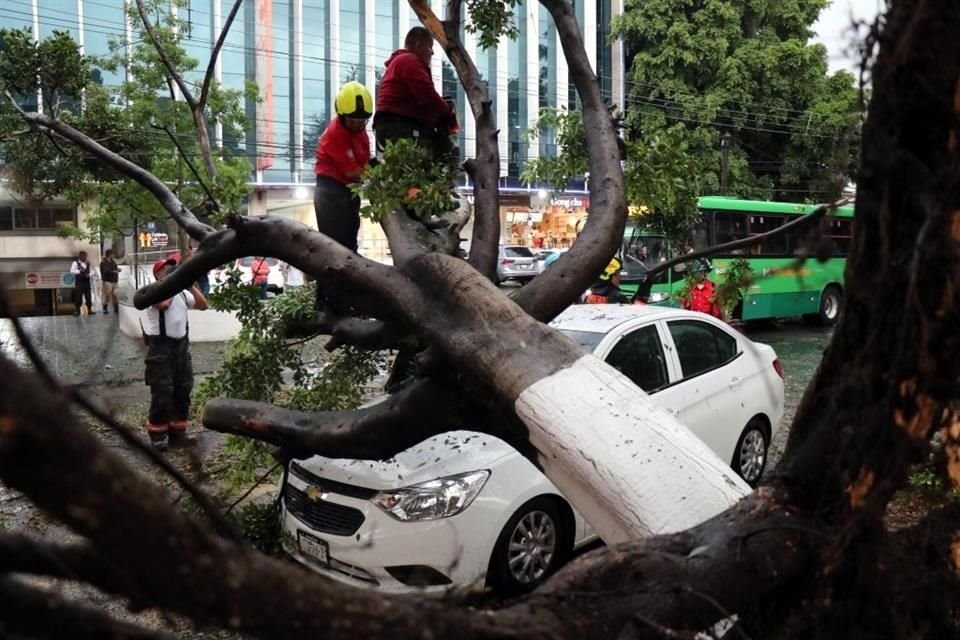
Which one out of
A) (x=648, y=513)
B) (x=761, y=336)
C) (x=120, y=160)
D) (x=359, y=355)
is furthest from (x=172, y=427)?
(x=761, y=336)

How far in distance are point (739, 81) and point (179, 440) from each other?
22.6 meters

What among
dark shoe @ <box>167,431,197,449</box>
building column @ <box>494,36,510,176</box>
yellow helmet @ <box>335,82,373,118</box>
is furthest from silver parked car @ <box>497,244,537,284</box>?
yellow helmet @ <box>335,82,373,118</box>

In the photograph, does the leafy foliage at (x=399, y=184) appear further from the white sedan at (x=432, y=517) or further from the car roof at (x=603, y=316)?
the car roof at (x=603, y=316)

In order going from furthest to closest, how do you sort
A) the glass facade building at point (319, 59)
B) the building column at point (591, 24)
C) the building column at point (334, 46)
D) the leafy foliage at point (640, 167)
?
1. the building column at point (591, 24)
2. the building column at point (334, 46)
3. the glass facade building at point (319, 59)
4. the leafy foliage at point (640, 167)

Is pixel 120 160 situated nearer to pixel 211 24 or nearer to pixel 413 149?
pixel 413 149

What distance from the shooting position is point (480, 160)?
3891mm

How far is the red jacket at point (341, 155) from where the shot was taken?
17.6 ft

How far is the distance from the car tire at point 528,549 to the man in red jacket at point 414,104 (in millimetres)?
2238

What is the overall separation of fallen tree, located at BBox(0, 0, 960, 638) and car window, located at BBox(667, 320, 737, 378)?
3.27 metres

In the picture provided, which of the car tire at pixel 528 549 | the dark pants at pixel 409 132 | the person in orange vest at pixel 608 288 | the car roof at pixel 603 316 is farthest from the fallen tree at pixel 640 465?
the person in orange vest at pixel 608 288

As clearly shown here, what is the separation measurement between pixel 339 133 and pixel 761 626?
4436 mm

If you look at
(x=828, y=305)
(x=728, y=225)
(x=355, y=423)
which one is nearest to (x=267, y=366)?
(x=355, y=423)

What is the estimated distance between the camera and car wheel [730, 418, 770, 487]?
662cm

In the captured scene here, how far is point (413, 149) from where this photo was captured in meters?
3.78
